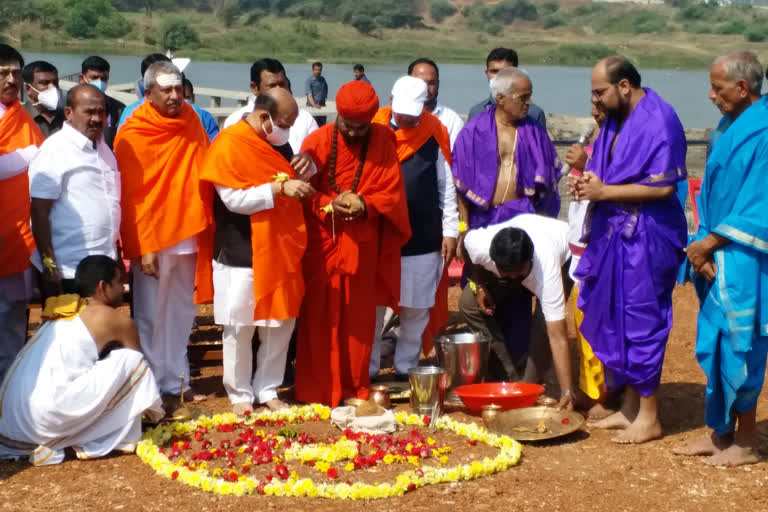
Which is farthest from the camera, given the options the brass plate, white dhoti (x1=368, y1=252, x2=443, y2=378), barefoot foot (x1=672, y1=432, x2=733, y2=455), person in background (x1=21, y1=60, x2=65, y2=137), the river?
the river

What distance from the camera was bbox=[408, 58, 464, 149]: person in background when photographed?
316 inches

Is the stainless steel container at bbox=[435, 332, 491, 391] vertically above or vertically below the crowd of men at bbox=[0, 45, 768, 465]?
below

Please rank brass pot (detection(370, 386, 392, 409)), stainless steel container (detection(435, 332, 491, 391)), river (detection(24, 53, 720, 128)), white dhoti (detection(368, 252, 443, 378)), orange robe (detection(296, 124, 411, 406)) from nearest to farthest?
orange robe (detection(296, 124, 411, 406)) < brass pot (detection(370, 386, 392, 409)) < stainless steel container (detection(435, 332, 491, 391)) < white dhoti (detection(368, 252, 443, 378)) < river (detection(24, 53, 720, 128))

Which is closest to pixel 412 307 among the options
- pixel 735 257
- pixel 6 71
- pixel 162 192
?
pixel 162 192

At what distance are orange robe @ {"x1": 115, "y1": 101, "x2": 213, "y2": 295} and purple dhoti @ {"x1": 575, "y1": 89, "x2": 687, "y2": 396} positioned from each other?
2.41 metres

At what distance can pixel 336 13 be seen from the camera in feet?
192


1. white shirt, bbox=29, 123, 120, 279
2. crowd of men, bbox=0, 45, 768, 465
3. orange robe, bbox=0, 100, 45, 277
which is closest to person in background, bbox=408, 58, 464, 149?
crowd of men, bbox=0, 45, 768, 465

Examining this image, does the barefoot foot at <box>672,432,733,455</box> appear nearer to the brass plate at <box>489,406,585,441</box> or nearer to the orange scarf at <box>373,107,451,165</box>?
the brass plate at <box>489,406,585,441</box>

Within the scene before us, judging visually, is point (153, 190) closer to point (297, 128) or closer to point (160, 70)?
point (160, 70)

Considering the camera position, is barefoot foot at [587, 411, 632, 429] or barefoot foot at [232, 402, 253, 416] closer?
barefoot foot at [587, 411, 632, 429]

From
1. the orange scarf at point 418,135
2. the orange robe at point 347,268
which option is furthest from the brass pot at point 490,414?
the orange scarf at point 418,135

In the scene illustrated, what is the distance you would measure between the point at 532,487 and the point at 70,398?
2507mm

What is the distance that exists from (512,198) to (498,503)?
7.95ft

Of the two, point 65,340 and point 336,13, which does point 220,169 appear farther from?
point 336,13
